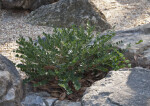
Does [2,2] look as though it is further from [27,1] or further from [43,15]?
[43,15]

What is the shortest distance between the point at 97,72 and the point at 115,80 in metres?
0.53

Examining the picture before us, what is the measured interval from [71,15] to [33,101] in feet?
9.05

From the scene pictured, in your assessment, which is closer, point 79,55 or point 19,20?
point 79,55

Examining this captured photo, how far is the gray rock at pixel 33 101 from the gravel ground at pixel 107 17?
1.07 metres

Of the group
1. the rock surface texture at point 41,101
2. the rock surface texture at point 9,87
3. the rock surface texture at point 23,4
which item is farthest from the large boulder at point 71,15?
the rock surface texture at point 9,87

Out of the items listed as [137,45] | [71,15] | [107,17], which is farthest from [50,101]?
[107,17]

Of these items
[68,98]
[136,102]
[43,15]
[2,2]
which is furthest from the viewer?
[2,2]

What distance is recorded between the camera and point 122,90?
1.91 m

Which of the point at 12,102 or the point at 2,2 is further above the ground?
the point at 2,2

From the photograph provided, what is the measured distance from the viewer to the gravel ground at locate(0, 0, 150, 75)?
13.3 feet

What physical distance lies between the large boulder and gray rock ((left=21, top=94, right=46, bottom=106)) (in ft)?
8.19

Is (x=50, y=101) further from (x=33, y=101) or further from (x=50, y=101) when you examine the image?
(x=33, y=101)

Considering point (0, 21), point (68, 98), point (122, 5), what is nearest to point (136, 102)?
point (68, 98)

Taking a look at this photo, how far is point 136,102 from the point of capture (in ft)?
5.74
